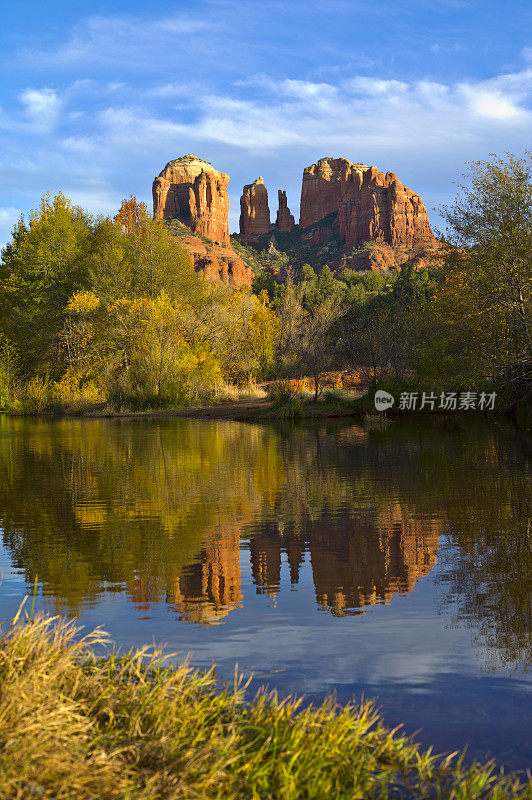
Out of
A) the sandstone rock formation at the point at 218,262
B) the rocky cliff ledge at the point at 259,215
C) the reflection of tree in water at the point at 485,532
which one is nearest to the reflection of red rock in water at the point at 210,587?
the reflection of tree in water at the point at 485,532

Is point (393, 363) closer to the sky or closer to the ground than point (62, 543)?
closer to the sky

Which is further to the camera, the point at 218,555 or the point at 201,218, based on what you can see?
the point at 201,218

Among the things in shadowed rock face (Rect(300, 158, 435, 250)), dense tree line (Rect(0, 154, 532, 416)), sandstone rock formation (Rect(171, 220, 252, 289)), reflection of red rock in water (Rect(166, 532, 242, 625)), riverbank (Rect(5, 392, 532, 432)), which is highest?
Answer: shadowed rock face (Rect(300, 158, 435, 250))

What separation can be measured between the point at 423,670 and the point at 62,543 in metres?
5.32

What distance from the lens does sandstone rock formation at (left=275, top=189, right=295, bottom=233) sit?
187 meters

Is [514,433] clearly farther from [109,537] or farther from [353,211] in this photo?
[353,211]

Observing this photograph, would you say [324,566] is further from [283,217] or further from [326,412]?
[283,217]

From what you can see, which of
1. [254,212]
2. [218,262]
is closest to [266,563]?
[218,262]

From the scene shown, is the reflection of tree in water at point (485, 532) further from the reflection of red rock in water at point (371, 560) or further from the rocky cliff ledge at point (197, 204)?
the rocky cliff ledge at point (197, 204)

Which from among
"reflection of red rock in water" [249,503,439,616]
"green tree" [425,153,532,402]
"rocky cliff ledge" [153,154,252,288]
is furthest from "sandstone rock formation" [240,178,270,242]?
"reflection of red rock in water" [249,503,439,616]

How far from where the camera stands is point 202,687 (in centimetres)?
382

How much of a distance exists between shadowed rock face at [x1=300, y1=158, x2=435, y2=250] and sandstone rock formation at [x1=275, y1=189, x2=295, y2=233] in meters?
5.71

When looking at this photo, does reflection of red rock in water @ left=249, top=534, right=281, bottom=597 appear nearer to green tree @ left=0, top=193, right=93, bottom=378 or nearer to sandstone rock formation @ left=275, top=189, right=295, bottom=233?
green tree @ left=0, top=193, right=93, bottom=378

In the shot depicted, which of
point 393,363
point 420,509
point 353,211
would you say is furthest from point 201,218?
point 420,509
